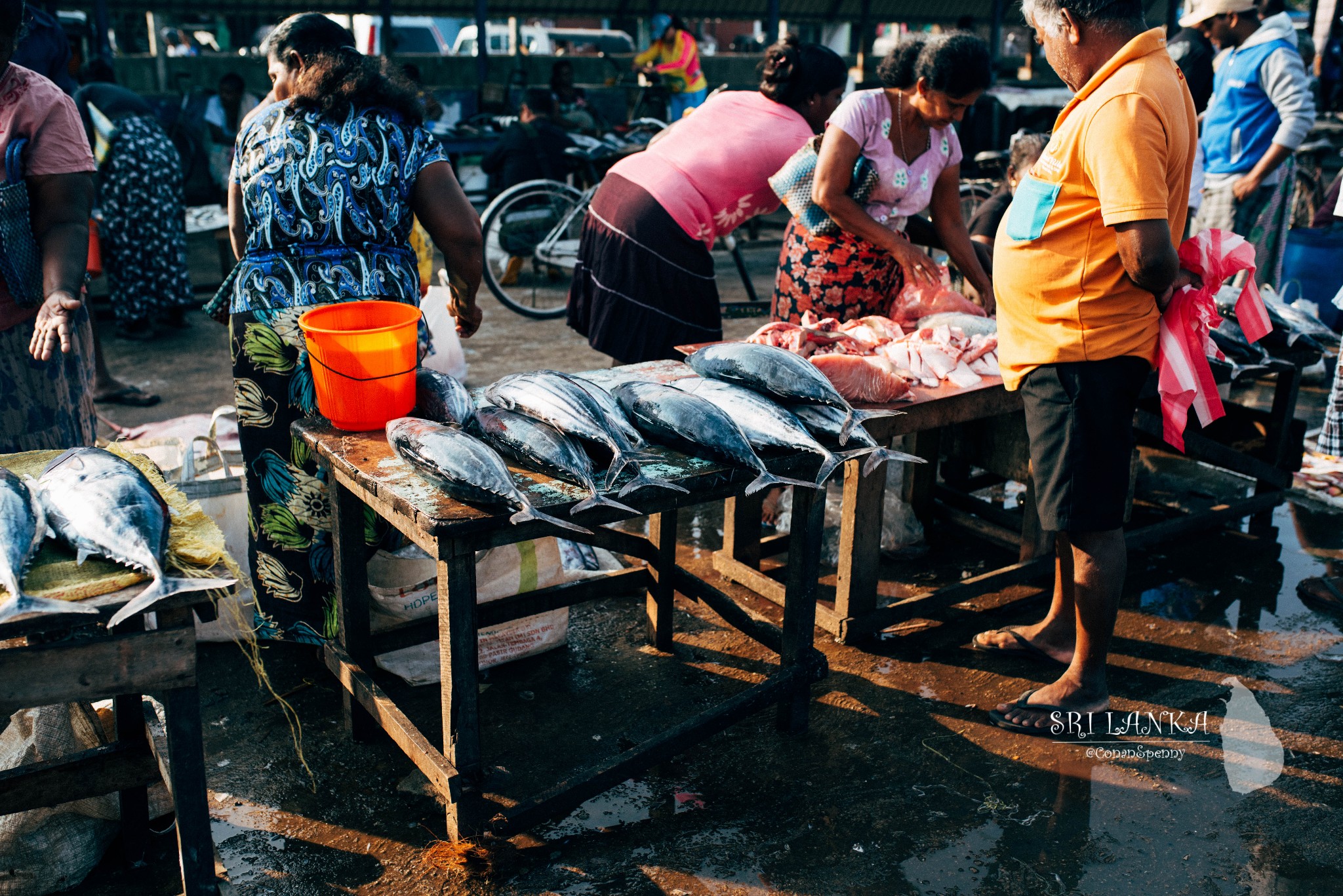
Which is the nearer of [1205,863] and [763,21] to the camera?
[1205,863]

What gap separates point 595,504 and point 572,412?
11.6 inches

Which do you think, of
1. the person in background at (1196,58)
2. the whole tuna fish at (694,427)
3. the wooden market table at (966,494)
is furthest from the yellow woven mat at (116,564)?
the person in background at (1196,58)

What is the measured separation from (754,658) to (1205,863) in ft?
4.87

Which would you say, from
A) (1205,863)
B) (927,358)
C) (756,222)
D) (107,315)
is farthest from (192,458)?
(756,222)

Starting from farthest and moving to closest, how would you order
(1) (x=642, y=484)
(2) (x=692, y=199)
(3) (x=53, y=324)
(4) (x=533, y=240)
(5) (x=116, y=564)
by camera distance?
(4) (x=533, y=240), (2) (x=692, y=199), (3) (x=53, y=324), (1) (x=642, y=484), (5) (x=116, y=564)

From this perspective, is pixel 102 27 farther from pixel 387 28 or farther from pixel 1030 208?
pixel 1030 208

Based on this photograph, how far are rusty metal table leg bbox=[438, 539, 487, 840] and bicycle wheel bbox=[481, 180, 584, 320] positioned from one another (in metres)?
5.92

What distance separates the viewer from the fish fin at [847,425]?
2.72 metres

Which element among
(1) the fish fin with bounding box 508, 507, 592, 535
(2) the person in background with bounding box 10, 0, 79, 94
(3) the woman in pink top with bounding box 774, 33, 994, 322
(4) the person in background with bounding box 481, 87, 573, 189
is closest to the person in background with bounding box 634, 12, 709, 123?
(4) the person in background with bounding box 481, 87, 573, 189

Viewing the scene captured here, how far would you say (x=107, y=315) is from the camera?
7.86 m

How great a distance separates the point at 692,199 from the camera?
4.09 metres

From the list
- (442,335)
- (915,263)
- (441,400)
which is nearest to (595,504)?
(441,400)

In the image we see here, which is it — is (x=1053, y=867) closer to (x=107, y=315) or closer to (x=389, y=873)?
(x=389, y=873)

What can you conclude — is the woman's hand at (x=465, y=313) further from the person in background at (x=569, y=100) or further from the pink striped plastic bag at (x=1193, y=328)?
the person in background at (x=569, y=100)
